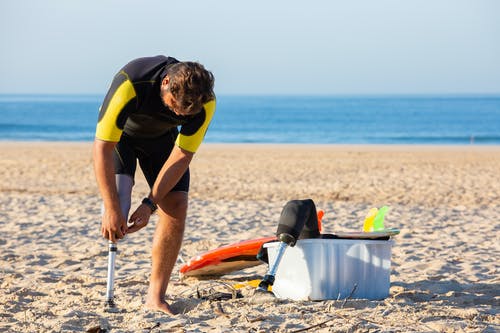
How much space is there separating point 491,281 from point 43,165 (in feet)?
40.9

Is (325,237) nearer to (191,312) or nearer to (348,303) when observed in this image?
(348,303)

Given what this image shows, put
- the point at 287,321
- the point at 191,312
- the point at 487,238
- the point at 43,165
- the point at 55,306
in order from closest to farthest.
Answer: the point at 287,321
the point at 191,312
the point at 55,306
the point at 487,238
the point at 43,165

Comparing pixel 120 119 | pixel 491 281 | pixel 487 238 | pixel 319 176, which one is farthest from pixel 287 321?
pixel 319 176

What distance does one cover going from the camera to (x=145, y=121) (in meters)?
4.37

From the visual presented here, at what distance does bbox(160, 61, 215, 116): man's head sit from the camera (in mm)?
3807

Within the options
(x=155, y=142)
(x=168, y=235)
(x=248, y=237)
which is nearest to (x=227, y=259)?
(x=168, y=235)

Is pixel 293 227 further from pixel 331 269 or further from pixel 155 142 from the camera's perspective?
pixel 155 142

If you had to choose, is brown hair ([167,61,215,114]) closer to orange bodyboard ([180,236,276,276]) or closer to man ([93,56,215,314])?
man ([93,56,215,314])

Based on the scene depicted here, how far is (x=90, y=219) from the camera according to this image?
8898 millimetres

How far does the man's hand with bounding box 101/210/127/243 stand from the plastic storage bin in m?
0.95

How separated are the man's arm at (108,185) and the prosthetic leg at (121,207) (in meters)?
0.17

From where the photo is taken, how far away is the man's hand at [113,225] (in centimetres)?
411

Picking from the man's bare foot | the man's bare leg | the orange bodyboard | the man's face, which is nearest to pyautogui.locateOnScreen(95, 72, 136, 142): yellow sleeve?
the man's face

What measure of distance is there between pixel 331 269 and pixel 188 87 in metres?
1.45
